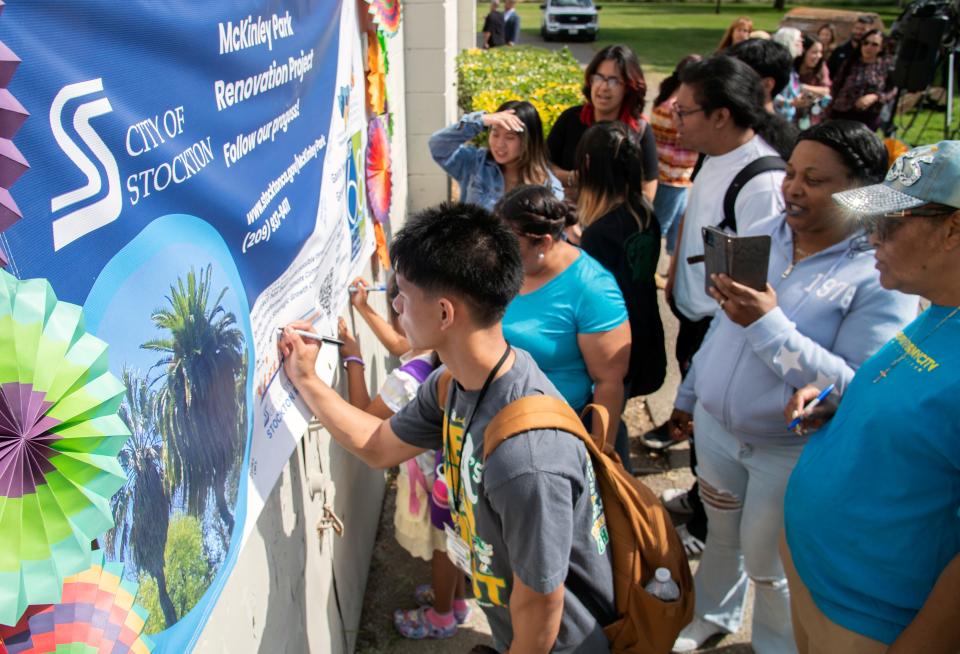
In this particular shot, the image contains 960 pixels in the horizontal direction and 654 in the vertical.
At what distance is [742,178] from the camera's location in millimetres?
2756

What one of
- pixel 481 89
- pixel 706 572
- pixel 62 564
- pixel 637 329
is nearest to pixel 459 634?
pixel 706 572

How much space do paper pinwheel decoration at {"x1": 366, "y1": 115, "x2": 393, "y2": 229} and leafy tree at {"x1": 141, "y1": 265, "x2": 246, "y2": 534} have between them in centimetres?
164

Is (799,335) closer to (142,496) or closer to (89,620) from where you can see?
(142,496)

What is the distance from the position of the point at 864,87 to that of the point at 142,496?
8972mm

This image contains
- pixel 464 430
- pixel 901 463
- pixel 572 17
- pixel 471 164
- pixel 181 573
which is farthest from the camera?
pixel 572 17

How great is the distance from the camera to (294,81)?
72.9 inches

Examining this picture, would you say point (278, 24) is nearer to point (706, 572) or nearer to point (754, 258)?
point (754, 258)

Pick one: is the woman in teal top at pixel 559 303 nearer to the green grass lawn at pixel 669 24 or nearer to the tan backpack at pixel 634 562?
the tan backpack at pixel 634 562

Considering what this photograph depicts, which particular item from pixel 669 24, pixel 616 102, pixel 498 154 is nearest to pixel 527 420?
pixel 498 154

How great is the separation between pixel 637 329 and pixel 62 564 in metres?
2.50

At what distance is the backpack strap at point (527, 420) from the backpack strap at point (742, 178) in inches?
60.8

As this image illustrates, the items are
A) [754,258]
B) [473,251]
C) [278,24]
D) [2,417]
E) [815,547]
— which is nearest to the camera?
[2,417]

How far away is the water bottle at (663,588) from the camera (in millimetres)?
1816

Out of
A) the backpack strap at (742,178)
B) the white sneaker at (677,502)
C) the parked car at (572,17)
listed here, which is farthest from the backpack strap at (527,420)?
the parked car at (572,17)
